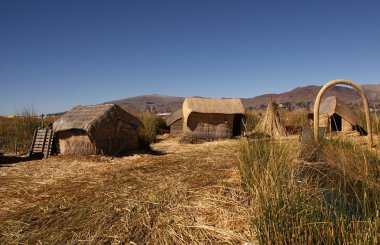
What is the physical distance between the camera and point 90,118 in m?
9.01

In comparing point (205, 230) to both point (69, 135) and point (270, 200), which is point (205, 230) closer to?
point (270, 200)

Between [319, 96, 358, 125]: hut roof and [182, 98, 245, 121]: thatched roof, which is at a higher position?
[182, 98, 245, 121]: thatched roof

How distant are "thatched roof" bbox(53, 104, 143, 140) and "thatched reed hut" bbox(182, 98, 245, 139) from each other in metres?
3.68

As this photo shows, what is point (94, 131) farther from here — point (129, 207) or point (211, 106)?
point (211, 106)

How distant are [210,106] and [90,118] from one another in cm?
587

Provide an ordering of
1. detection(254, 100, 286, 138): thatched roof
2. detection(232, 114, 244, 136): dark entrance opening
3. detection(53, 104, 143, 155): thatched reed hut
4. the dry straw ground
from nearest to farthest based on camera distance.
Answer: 1. the dry straw ground
2. detection(53, 104, 143, 155): thatched reed hut
3. detection(254, 100, 286, 138): thatched roof
4. detection(232, 114, 244, 136): dark entrance opening

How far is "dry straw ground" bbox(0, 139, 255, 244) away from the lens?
119 inches

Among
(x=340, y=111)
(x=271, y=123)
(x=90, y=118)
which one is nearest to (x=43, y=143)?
(x=90, y=118)

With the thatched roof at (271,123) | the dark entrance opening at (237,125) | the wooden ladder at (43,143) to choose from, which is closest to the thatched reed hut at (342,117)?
the thatched roof at (271,123)

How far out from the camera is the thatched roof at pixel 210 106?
1348cm

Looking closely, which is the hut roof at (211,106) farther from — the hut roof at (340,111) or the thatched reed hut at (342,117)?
the hut roof at (340,111)

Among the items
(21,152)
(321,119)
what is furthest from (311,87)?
(21,152)

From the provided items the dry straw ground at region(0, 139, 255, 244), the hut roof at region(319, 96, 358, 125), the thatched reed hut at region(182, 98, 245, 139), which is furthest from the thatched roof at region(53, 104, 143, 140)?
the hut roof at region(319, 96, 358, 125)

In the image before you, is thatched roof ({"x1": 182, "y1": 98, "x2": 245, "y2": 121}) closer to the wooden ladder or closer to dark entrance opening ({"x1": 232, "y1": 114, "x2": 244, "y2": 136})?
dark entrance opening ({"x1": 232, "y1": 114, "x2": 244, "y2": 136})
